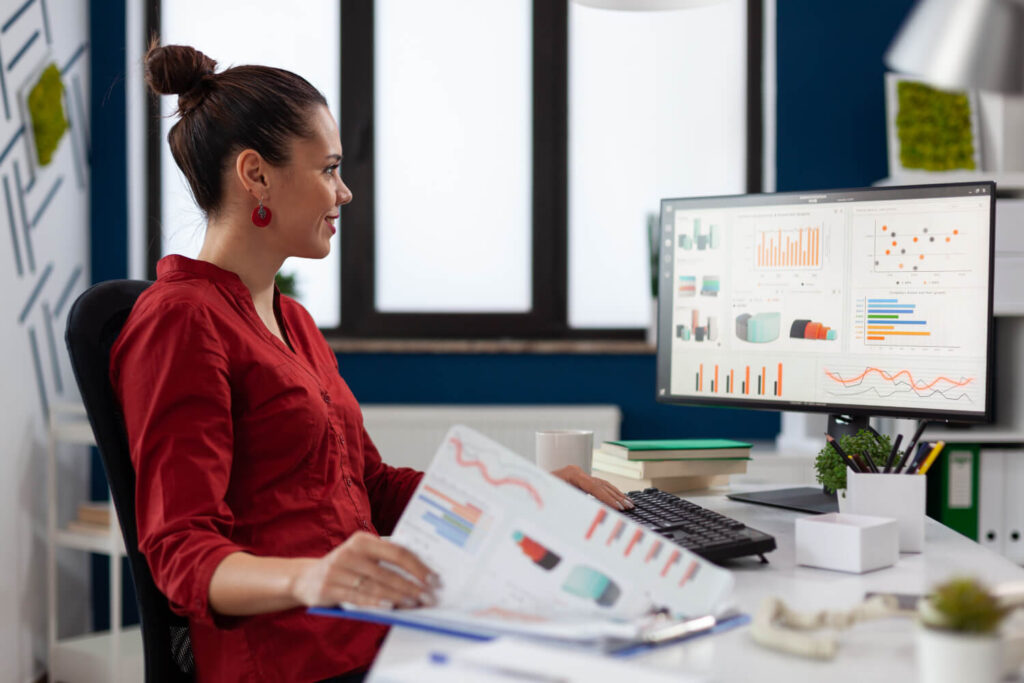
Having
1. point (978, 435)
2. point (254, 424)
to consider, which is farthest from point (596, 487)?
point (978, 435)

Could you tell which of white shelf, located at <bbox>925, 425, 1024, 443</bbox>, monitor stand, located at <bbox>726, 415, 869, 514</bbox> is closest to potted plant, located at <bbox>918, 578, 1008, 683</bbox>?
monitor stand, located at <bbox>726, 415, 869, 514</bbox>

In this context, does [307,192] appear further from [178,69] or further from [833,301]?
[833,301]

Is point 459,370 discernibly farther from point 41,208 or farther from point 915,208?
point 915,208

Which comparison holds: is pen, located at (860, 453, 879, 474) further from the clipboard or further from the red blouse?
the red blouse

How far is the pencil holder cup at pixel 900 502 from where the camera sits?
3.56ft

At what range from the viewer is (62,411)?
8.77 feet

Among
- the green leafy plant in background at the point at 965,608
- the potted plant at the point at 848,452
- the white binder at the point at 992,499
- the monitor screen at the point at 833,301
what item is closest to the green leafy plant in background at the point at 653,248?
the white binder at the point at 992,499

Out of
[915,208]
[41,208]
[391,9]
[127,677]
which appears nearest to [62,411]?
[41,208]

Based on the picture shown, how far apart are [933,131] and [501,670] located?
239cm

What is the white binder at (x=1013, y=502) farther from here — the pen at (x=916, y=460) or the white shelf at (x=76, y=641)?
the white shelf at (x=76, y=641)

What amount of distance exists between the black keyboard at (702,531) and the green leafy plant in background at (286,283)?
5.86 ft

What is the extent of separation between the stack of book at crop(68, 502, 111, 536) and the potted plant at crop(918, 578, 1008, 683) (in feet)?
7.74

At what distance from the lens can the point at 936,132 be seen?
2609 mm

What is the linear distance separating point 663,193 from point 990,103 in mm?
923
